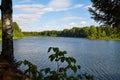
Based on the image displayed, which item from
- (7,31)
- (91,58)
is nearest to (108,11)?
(7,31)

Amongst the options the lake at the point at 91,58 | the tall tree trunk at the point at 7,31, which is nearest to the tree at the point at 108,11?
the tall tree trunk at the point at 7,31

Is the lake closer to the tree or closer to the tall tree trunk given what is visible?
the tree

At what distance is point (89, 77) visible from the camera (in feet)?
18.8

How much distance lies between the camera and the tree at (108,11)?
1169cm

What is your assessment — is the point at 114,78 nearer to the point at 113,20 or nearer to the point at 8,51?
the point at 113,20

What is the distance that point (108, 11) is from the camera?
39.7ft

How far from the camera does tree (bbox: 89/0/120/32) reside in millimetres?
11694

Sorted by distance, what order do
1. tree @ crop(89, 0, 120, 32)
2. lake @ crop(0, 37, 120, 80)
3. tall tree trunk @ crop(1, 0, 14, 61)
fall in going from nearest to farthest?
tall tree trunk @ crop(1, 0, 14, 61) < tree @ crop(89, 0, 120, 32) < lake @ crop(0, 37, 120, 80)

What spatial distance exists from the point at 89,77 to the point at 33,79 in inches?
49.5

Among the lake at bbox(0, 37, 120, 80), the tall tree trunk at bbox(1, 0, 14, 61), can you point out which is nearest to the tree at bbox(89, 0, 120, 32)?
the tall tree trunk at bbox(1, 0, 14, 61)

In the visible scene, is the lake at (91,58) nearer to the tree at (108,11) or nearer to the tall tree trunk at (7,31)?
the tree at (108,11)

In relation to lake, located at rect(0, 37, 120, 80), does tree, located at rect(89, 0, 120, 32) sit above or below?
above

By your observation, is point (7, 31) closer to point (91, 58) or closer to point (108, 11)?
point (108, 11)

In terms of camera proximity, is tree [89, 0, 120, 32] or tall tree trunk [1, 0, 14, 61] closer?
tall tree trunk [1, 0, 14, 61]
